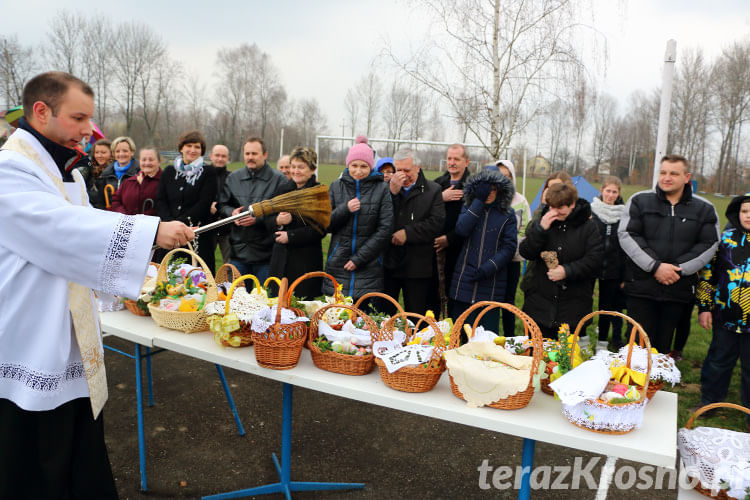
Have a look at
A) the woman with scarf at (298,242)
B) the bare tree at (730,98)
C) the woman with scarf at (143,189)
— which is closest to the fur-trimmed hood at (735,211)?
the woman with scarf at (298,242)

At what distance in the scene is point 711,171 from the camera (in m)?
36.9

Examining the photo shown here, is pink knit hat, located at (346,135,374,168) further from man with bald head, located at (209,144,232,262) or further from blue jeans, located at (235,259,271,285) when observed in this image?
man with bald head, located at (209,144,232,262)

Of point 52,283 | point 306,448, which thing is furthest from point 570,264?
point 52,283

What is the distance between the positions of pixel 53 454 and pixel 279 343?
36.8 inches

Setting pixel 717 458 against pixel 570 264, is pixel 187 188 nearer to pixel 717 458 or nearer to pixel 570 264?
pixel 570 264

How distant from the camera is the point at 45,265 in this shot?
1753 millimetres

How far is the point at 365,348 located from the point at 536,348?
79 centimetres

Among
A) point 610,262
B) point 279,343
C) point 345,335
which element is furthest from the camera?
point 610,262

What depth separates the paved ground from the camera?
9.71 feet

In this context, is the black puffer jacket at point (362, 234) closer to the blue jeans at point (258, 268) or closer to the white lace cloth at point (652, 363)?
the blue jeans at point (258, 268)

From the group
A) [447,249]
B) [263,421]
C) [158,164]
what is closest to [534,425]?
[263,421]

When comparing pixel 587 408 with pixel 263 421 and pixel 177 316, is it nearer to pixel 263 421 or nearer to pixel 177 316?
pixel 177 316

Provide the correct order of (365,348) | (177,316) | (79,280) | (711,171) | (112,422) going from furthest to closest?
(711,171)
(112,422)
(177,316)
(365,348)
(79,280)

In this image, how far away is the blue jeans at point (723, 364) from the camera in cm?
359
